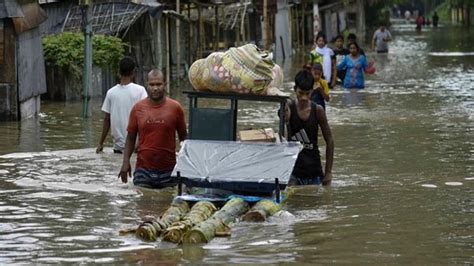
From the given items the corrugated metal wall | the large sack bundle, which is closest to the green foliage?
the corrugated metal wall

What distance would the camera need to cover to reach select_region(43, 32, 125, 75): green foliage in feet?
72.8

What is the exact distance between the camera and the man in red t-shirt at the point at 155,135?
34.7 ft

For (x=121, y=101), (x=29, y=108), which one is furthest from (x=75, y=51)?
(x=121, y=101)

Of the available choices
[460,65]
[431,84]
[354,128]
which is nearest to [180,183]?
[354,128]

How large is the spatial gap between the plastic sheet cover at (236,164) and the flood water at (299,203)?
0.41 meters

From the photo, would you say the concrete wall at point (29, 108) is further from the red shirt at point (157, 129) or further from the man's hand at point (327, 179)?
the man's hand at point (327, 179)

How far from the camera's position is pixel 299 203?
35.0ft

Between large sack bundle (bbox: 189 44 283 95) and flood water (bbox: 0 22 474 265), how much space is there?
45.3 inches

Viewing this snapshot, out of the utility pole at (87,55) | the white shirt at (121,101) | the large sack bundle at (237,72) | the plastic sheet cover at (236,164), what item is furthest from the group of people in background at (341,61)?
the plastic sheet cover at (236,164)

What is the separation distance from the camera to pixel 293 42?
4903cm

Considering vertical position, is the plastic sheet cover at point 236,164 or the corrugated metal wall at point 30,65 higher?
the corrugated metal wall at point 30,65

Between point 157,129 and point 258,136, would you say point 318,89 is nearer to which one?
point 258,136

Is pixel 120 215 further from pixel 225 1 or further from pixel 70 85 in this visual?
pixel 225 1

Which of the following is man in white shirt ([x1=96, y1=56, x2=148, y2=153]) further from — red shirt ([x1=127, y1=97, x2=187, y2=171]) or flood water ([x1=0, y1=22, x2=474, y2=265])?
red shirt ([x1=127, y1=97, x2=187, y2=171])
